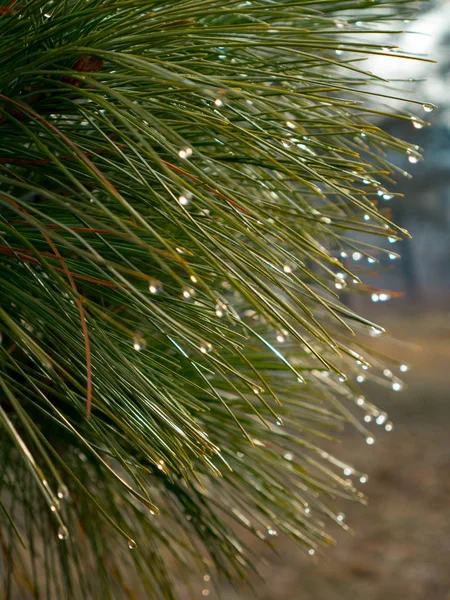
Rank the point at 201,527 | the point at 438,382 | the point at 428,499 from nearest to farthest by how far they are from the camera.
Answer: the point at 201,527 < the point at 428,499 < the point at 438,382

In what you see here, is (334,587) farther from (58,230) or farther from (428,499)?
(58,230)

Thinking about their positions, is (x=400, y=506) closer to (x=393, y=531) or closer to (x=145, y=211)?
(x=393, y=531)

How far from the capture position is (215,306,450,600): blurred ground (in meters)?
1.66

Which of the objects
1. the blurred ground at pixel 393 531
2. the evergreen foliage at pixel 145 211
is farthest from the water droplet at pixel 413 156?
the blurred ground at pixel 393 531

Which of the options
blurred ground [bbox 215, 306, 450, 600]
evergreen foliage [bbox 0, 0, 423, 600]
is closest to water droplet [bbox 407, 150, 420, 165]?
evergreen foliage [bbox 0, 0, 423, 600]

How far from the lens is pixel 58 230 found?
1.29ft

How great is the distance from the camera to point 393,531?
1.96 metres

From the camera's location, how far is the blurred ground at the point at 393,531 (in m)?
1.66

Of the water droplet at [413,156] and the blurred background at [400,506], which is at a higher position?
the water droplet at [413,156]

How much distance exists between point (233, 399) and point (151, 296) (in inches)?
6.7

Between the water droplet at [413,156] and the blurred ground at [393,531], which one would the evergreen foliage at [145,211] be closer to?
the water droplet at [413,156]

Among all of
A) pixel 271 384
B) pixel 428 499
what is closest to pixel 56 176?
pixel 271 384

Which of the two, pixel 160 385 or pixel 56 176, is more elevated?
pixel 56 176

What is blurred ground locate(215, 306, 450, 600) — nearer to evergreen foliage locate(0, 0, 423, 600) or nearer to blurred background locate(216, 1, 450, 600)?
blurred background locate(216, 1, 450, 600)
